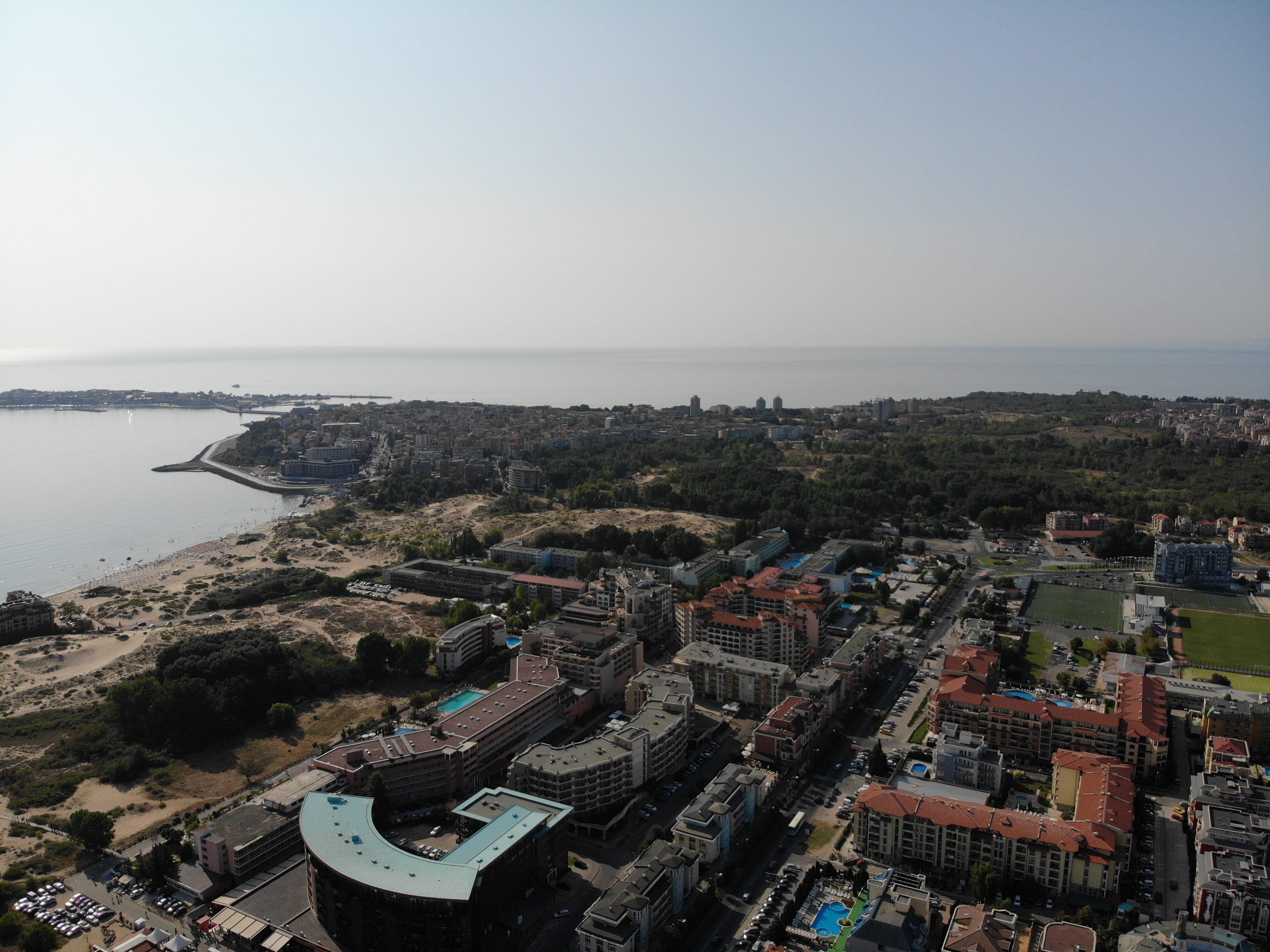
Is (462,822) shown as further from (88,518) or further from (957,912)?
(88,518)

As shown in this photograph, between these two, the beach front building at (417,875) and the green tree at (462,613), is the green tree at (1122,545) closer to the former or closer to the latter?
the green tree at (462,613)

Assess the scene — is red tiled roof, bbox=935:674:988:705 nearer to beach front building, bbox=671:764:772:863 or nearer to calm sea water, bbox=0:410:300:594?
beach front building, bbox=671:764:772:863

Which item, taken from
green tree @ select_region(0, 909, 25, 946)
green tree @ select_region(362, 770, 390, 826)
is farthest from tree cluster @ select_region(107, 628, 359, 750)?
green tree @ select_region(0, 909, 25, 946)

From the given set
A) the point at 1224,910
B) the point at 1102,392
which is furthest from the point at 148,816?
the point at 1102,392

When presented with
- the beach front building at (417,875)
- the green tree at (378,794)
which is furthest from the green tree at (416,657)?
the beach front building at (417,875)

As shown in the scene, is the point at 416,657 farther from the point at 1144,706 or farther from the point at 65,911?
the point at 1144,706

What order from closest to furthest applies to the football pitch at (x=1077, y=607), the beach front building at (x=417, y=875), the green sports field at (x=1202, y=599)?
1. the beach front building at (x=417, y=875)
2. the football pitch at (x=1077, y=607)
3. the green sports field at (x=1202, y=599)

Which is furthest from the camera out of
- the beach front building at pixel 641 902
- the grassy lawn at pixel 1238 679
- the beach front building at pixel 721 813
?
the grassy lawn at pixel 1238 679
